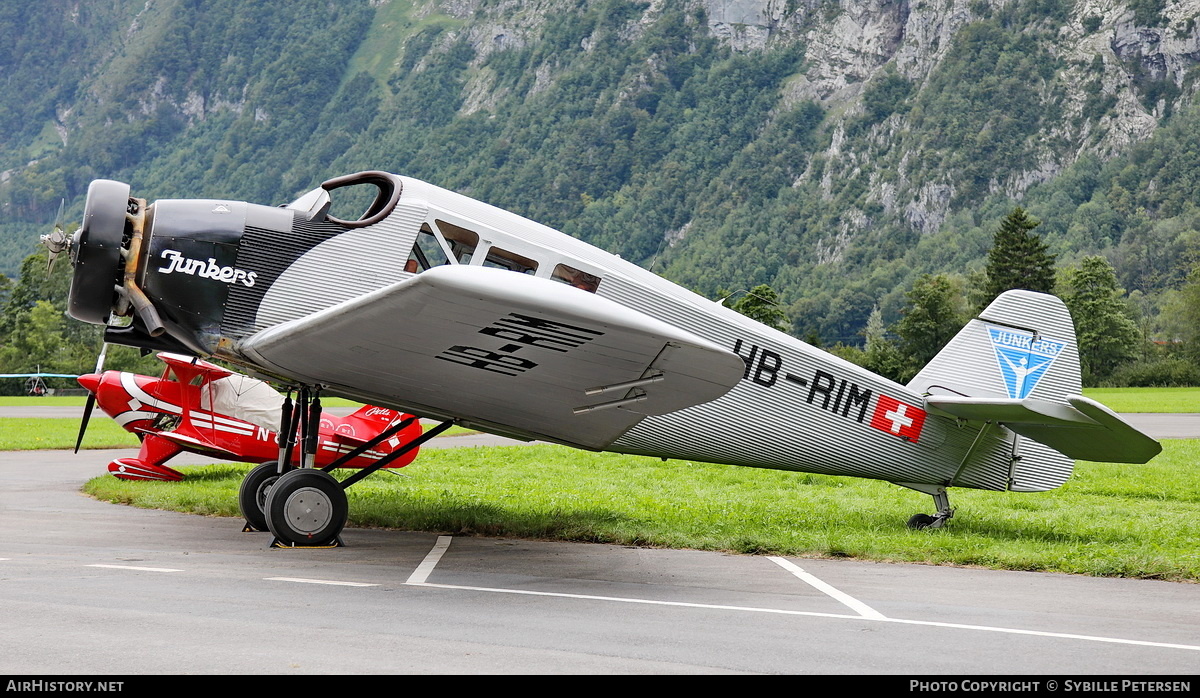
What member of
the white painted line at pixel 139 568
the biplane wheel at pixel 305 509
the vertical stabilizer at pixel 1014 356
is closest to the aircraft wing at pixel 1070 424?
the vertical stabilizer at pixel 1014 356

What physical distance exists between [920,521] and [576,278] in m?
4.36

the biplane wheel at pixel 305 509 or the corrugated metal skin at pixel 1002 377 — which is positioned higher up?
the corrugated metal skin at pixel 1002 377

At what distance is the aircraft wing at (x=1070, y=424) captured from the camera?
8.68 m

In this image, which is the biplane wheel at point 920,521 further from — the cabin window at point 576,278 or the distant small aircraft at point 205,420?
the distant small aircraft at point 205,420

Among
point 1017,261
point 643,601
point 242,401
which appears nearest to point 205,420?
point 242,401

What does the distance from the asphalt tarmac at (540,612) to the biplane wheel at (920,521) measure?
1763 mm

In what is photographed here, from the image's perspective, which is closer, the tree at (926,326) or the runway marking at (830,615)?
the runway marking at (830,615)

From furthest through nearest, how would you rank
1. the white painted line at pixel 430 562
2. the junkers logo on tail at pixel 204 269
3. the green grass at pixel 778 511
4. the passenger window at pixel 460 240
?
1. the green grass at pixel 778 511
2. the passenger window at pixel 460 240
3. the junkers logo on tail at pixel 204 269
4. the white painted line at pixel 430 562

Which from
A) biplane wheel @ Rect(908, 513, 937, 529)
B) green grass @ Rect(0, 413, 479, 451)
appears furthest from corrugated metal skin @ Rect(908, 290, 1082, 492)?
green grass @ Rect(0, 413, 479, 451)

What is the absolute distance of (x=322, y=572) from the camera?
749 centimetres

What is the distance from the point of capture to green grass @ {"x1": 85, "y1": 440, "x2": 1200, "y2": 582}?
29.6ft

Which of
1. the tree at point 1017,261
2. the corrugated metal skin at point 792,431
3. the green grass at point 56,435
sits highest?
the tree at point 1017,261

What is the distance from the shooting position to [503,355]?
7305mm
